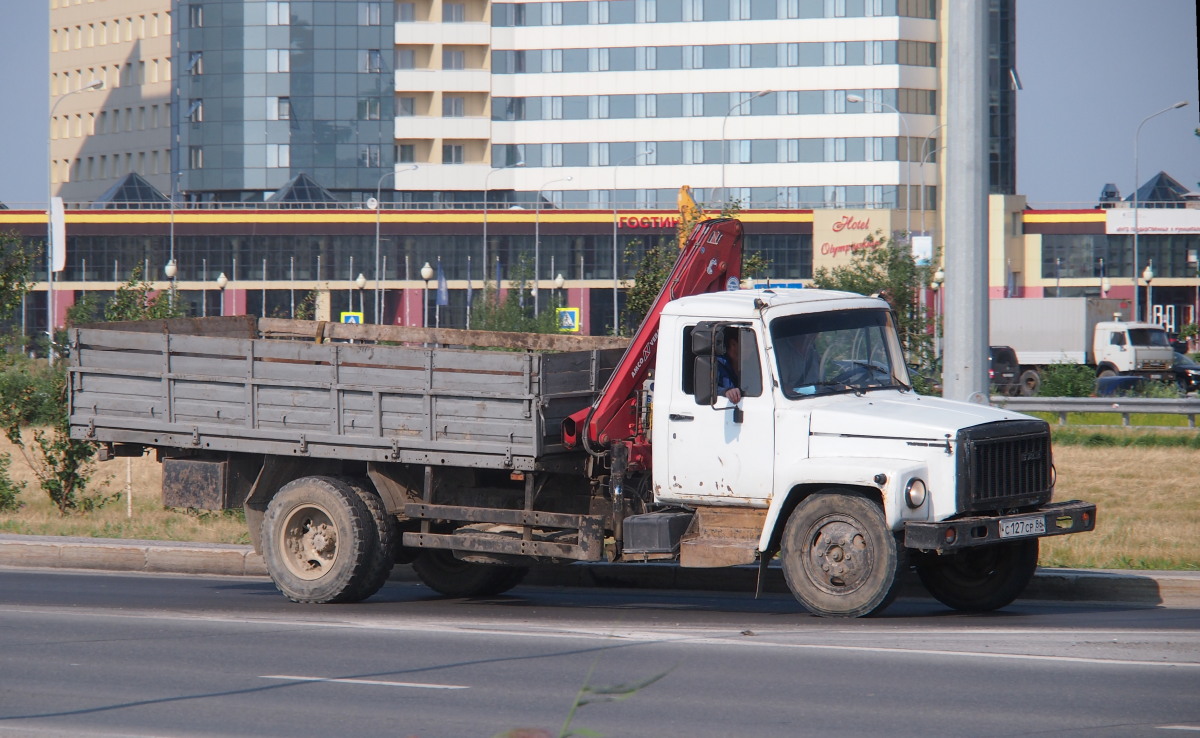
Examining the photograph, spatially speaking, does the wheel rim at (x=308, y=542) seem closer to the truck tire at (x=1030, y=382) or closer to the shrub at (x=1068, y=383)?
the shrub at (x=1068, y=383)

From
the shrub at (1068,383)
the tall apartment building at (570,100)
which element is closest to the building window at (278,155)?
the tall apartment building at (570,100)

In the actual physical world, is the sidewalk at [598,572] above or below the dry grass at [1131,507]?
below

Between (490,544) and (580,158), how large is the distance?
80697mm

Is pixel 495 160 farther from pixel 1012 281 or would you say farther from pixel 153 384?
pixel 153 384

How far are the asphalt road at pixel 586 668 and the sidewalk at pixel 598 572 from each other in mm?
344

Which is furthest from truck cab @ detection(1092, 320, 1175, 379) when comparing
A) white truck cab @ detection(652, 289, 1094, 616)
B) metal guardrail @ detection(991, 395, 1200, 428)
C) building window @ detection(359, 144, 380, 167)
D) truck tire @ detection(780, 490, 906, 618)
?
building window @ detection(359, 144, 380, 167)

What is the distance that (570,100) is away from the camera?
90812 millimetres

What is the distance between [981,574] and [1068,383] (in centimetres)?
2640

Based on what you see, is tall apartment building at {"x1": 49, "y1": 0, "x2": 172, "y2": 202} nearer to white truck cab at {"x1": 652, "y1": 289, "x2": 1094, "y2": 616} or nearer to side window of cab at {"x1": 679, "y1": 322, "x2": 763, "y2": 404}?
white truck cab at {"x1": 652, "y1": 289, "x2": 1094, "y2": 616}

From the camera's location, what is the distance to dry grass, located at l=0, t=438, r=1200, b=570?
1379 cm

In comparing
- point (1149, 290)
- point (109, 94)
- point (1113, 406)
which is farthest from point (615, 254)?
point (1113, 406)

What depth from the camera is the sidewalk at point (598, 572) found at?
451 inches

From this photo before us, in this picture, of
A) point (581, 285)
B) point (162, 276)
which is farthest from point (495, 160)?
point (162, 276)

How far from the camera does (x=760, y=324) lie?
420 inches
